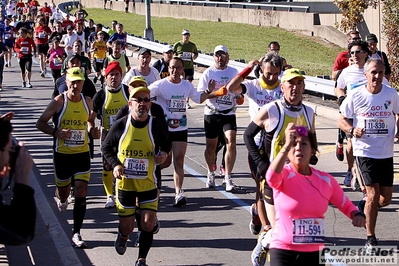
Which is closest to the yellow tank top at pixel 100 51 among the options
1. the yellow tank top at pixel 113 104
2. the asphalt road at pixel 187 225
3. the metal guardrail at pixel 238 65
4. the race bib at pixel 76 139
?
the metal guardrail at pixel 238 65

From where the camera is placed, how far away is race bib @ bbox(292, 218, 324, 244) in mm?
6137

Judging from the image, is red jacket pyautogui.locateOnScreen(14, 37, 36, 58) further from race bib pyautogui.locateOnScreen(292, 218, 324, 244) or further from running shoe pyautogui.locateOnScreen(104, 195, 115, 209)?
race bib pyautogui.locateOnScreen(292, 218, 324, 244)

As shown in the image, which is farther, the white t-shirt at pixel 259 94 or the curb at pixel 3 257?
the white t-shirt at pixel 259 94

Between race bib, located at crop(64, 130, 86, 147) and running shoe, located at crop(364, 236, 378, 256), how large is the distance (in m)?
3.54

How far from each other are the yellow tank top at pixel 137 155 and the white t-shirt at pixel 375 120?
7.83 ft

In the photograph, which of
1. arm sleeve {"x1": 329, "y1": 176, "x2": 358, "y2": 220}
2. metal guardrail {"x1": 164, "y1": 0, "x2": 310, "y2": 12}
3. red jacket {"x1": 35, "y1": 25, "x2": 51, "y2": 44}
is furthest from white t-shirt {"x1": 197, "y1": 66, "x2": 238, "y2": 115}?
metal guardrail {"x1": 164, "y1": 0, "x2": 310, "y2": 12}

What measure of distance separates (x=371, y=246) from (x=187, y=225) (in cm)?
259

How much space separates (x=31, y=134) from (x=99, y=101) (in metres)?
7.24

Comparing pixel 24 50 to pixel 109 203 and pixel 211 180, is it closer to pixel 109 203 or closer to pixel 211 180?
pixel 211 180

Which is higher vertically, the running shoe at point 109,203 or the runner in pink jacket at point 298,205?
the runner in pink jacket at point 298,205

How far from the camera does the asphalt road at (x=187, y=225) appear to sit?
9180 mm

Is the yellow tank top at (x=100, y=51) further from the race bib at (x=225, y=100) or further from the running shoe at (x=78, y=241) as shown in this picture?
the running shoe at (x=78, y=241)

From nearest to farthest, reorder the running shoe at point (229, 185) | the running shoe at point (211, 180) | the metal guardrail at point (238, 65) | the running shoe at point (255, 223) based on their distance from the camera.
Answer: the running shoe at point (255, 223), the running shoe at point (229, 185), the running shoe at point (211, 180), the metal guardrail at point (238, 65)

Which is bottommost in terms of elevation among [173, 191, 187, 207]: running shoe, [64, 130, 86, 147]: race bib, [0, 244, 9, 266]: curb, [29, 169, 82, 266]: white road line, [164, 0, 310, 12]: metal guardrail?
[29, 169, 82, 266]: white road line
